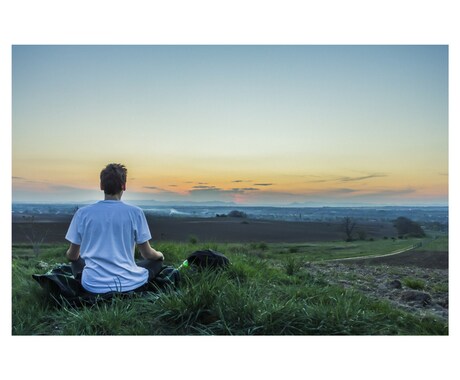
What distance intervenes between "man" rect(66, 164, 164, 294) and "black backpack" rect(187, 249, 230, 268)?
0.58 metres

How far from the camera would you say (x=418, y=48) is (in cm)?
432

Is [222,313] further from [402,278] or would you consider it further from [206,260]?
[402,278]

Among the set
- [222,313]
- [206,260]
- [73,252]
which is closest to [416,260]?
[206,260]

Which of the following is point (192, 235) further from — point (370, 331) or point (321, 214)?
point (370, 331)

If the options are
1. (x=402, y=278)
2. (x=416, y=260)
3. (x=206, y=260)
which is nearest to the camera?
(x=206, y=260)

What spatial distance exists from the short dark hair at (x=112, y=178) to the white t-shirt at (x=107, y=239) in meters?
0.10

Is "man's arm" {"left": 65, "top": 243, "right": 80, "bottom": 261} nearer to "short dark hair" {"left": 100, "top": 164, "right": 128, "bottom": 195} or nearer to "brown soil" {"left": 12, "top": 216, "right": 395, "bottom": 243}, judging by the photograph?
"short dark hair" {"left": 100, "top": 164, "right": 128, "bottom": 195}

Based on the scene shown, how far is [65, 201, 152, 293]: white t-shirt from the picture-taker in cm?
365

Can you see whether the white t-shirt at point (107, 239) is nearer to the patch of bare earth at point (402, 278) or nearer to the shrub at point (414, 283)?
the patch of bare earth at point (402, 278)

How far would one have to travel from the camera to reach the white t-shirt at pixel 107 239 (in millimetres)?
3648

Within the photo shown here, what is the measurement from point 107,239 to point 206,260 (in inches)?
37.2

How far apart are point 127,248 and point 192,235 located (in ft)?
5.47

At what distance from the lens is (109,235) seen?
3.65 meters

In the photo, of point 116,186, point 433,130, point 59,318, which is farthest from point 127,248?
point 433,130
